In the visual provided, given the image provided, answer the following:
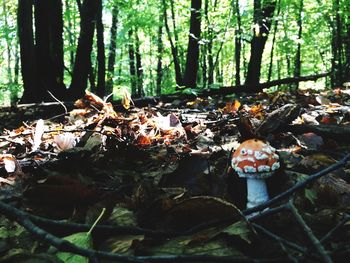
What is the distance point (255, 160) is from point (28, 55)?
482cm

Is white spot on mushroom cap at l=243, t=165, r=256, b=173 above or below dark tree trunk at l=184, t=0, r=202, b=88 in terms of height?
below

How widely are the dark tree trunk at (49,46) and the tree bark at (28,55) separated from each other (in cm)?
20

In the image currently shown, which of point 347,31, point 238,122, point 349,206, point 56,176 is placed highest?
point 347,31

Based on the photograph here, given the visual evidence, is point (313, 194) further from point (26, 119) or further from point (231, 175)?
point (26, 119)

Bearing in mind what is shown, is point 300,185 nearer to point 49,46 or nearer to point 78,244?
point 78,244

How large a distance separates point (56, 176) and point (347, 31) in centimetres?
1481

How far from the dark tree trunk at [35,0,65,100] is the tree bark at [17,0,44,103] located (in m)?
0.20

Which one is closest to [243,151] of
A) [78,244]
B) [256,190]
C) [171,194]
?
[256,190]

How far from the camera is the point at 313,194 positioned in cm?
171

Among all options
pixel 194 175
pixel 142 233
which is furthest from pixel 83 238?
pixel 194 175

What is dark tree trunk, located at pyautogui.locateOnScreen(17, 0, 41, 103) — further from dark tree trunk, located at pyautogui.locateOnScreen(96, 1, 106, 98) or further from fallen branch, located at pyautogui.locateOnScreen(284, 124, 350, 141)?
fallen branch, located at pyautogui.locateOnScreen(284, 124, 350, 141)

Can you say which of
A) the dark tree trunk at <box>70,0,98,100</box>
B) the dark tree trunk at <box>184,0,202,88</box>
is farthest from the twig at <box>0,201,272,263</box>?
the dark tree trunk at <box>184,0,202,88</box>

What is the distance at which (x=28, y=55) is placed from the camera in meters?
5.54

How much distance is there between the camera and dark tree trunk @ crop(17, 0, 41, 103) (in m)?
5.52
